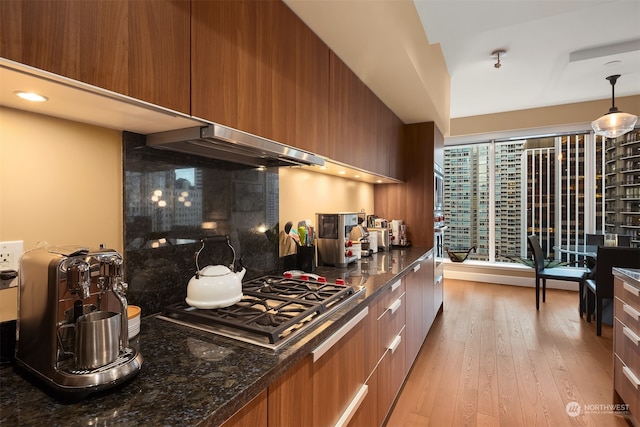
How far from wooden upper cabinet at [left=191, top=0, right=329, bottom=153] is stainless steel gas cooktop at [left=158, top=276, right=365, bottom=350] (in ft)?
2.21

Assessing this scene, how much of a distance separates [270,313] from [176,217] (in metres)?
0.57

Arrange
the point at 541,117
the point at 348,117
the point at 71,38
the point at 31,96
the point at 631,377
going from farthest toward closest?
1. the point at 541,117
2. the point at 348,117
3. the point at 631,377
4. the point at 31,96
5. the point at 71,38

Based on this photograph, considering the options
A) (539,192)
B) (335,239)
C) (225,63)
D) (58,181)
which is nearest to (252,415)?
(58,181)

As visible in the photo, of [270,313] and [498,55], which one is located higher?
[498,55]

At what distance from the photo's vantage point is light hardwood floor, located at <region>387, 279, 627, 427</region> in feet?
6.47

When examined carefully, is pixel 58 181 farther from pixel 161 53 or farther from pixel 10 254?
pixel 161 53

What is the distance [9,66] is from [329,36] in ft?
4.44

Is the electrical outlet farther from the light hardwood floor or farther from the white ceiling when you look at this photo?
the light hardwood floor

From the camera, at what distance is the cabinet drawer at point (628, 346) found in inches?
67.1

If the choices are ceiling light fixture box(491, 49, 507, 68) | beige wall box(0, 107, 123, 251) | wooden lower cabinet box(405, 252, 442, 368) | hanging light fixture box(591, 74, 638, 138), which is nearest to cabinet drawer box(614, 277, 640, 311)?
wooden lower cabinet box(405, 252, 442, 368)

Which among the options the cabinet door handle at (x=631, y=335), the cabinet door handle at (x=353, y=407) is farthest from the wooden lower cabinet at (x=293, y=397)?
the cabinet door handle at (x=631, y=335)

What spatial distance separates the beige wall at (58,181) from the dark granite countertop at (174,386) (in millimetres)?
375

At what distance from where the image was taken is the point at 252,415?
0.76m

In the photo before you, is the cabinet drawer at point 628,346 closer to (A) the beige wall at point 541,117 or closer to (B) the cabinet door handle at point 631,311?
(B) the cabinet door handle at point 631,311
